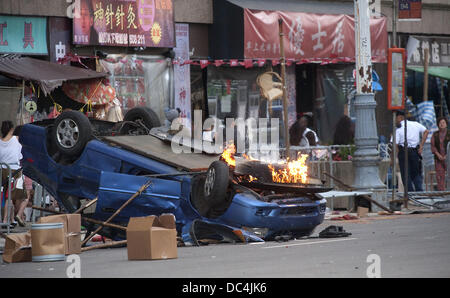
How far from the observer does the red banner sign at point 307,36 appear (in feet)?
81.7

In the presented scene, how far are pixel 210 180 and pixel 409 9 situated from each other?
13486 mm

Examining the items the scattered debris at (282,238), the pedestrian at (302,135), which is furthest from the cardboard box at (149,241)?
the pedestrian at (302,135)

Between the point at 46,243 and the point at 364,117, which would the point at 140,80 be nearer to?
the point at 364,117

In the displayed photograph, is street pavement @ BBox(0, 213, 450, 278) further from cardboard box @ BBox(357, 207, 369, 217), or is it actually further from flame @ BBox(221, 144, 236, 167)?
cardboard box @ BBox(357, 207, 369, 217)

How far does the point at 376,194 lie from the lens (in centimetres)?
1969

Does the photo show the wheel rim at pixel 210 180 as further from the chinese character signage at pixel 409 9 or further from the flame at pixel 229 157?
the chinese character signage at pixel 409 9

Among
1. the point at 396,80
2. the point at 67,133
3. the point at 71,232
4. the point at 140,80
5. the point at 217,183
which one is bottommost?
the point at 71,232

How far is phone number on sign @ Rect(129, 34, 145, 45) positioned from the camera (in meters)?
23.8

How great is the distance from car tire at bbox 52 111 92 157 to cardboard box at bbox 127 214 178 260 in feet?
8.80

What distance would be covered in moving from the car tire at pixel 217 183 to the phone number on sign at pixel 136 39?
12.0m

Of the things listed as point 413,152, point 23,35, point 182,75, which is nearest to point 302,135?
point 413,152

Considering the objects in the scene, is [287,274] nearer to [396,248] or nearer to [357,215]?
[396,248]

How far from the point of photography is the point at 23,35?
2241cm

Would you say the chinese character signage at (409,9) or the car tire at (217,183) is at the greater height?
the chinese character signage at (409,9)
